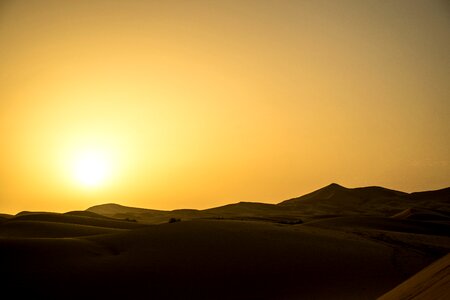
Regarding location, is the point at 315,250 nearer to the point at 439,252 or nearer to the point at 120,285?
the point at 439,252

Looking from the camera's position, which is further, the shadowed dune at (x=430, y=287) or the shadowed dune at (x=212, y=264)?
the shadowed dune at (x=212, y=264)

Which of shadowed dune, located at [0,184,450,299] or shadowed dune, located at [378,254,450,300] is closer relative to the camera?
shadowed dune, located at [378,254,450,300]

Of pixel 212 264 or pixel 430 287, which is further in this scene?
pixel 212 264

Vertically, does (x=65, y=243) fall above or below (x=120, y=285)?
above

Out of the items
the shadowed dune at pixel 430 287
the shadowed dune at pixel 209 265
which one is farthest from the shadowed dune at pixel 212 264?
the shadowed dune at pixel 430 287

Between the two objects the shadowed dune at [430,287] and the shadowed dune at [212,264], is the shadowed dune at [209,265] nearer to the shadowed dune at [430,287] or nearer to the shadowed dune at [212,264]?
the shadowed dune at [212,264]

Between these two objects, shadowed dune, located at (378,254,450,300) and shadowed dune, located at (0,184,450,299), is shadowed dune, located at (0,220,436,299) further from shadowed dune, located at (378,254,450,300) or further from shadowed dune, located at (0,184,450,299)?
shadowed dune, located at (378,254,450,300)

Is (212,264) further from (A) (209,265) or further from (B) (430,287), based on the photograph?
(B) (430,287)

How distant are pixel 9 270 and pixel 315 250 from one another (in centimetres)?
499

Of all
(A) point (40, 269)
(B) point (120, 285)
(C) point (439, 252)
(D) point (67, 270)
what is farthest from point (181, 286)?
(C) point (439, 252)

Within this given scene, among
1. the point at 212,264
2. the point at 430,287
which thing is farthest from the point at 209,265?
the point at 430,287

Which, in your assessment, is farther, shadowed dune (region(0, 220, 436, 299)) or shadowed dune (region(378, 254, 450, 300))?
shadowed dune (region(0, 220, 436, 299))

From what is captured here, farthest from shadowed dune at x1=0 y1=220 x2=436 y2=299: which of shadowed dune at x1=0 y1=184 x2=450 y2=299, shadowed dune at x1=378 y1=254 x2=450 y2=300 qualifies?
shadowed dune at x1=378 y1=254 x2=450 y2=300

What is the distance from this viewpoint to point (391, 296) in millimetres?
3139
